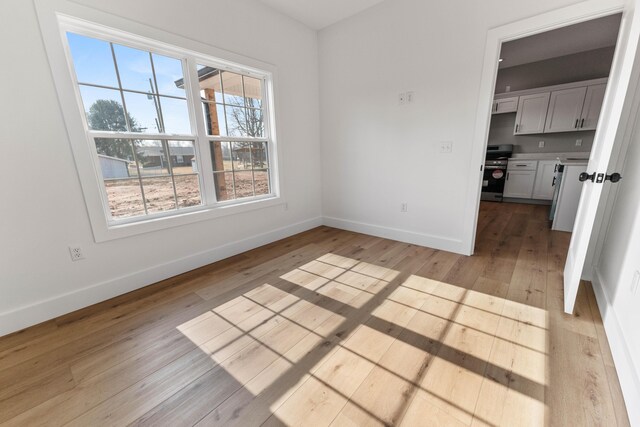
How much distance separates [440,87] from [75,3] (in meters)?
3.10

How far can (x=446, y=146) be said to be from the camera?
2717 mm

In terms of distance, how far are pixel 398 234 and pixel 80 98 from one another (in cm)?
334

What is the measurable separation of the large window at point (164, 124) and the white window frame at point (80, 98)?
0.01 m

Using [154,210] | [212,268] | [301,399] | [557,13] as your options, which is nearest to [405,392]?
[301,399]

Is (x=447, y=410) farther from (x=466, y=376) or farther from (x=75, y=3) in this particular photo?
(x=75, y=3)

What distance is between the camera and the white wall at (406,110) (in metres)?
2.47

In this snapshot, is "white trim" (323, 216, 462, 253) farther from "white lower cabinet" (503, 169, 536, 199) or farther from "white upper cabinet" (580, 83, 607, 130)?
"white upper cabinet" (580, 83, 607, 130)

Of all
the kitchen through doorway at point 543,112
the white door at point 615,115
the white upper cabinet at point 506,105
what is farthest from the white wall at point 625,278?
the white upper cabinet at point 506,105

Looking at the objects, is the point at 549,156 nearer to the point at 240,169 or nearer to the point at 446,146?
the point at 446,146

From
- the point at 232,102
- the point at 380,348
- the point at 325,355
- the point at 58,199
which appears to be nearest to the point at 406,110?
the point at 232,102

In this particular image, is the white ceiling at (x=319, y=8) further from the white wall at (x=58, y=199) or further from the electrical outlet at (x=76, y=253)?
the electrical outlet at (x=76, y=253)

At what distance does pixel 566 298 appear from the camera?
1.76m

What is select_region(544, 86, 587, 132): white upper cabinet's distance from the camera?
4.57 meters

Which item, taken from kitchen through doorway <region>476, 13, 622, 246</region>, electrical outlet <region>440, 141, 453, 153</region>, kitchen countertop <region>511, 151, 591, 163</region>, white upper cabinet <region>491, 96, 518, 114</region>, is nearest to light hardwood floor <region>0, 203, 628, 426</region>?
electrical outlet <region>440, 141, 453, 153</region>
